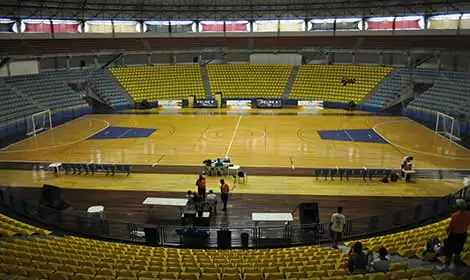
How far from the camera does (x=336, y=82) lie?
43.5 m

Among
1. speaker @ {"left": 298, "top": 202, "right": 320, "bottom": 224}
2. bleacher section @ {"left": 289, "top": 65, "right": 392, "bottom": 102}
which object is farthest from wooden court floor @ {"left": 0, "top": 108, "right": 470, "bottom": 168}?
speaker @ {"left": 298, "top": 202, "right": 320, "bottom": 224}

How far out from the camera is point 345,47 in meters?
44.9

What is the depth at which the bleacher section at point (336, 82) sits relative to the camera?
41.5 m

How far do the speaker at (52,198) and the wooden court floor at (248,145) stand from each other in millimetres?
6589

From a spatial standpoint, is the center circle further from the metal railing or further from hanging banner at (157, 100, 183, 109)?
the metal railing

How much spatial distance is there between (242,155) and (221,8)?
27034 mm

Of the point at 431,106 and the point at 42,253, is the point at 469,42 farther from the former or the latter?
the point at 42,253

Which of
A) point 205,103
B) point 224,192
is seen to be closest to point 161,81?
point 205,103

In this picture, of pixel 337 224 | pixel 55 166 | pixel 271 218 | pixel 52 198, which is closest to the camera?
pixel 337 224

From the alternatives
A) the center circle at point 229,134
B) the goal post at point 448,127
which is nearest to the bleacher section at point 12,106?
the center circle at point 229,134

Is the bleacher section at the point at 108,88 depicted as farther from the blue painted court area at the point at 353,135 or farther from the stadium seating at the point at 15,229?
the stadium seating at the point at 15,229

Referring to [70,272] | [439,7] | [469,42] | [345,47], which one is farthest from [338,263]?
[345,47]

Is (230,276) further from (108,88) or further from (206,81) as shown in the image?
(206,81)

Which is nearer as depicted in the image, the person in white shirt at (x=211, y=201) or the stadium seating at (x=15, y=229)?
the stadium seating at (x=15, y=229)
